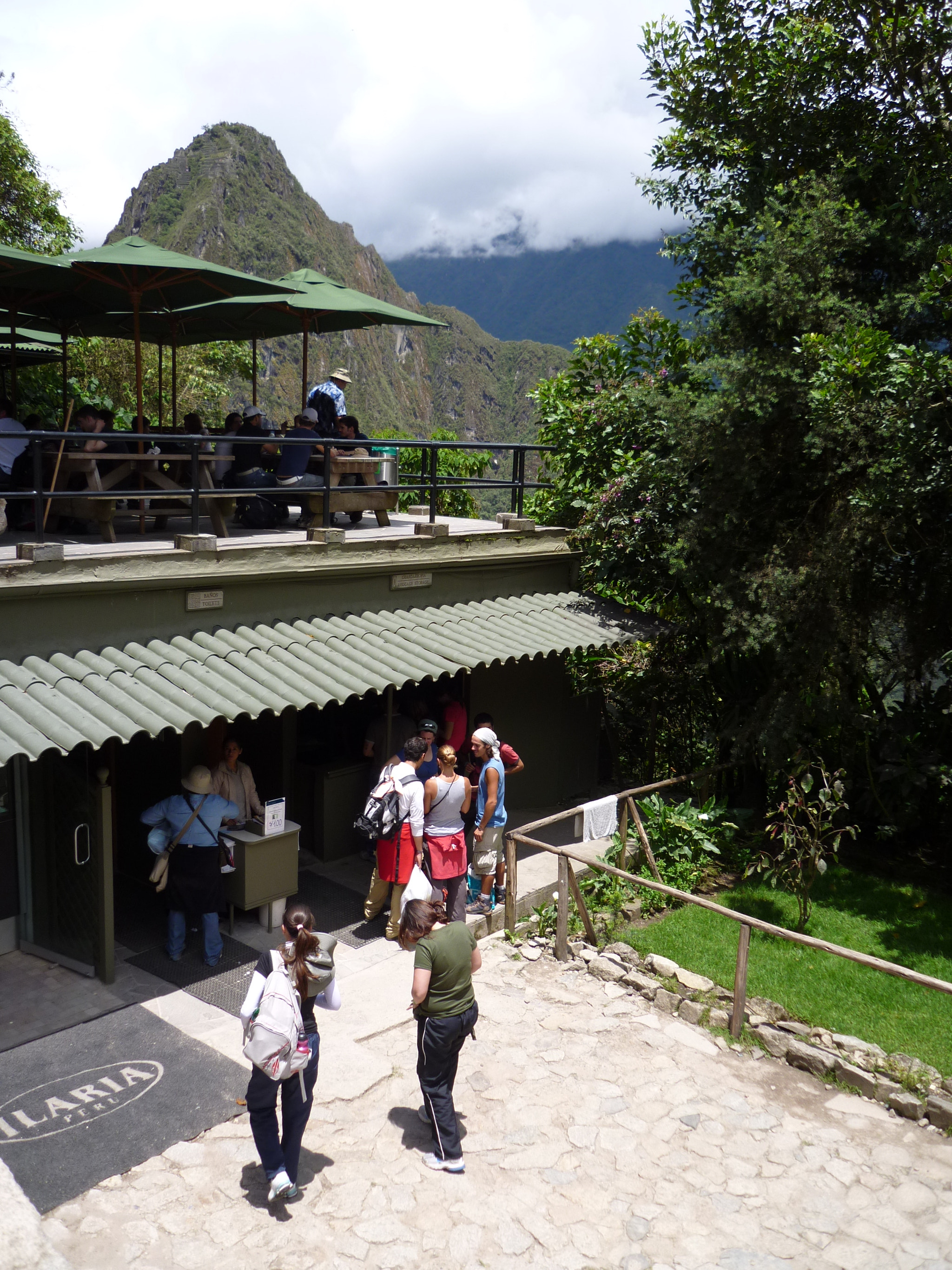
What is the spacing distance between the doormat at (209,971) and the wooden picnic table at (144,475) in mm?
3419

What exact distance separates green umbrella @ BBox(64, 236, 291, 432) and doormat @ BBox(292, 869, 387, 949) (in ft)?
15.8

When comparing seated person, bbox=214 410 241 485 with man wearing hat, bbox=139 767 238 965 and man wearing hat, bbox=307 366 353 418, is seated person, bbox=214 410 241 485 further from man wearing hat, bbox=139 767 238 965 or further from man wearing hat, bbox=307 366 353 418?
man wearing hat, bbox=139 767 238 965

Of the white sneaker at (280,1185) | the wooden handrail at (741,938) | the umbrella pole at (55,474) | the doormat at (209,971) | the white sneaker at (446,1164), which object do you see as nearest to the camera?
the white sneaker at (280,1185)

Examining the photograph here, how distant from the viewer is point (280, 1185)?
5.07 m

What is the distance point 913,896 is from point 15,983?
8176 millimetres

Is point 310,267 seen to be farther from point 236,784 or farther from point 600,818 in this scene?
point 236,784

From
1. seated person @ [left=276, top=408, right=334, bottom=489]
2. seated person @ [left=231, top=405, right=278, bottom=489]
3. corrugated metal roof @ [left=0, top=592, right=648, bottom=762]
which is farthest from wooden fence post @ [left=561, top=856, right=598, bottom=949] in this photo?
seated person @ [left=231, top=405, right=278, bottom=489]

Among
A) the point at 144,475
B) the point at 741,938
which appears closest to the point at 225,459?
the point at 144,475

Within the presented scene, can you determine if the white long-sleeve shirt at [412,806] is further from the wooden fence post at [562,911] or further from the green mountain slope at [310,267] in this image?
the green mountain slope at [310,267]

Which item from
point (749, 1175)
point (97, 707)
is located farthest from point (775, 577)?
point (97, 707)

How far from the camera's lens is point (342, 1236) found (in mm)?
5023

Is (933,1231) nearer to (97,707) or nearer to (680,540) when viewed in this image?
(97,707)

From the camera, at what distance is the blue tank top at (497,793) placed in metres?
8.72

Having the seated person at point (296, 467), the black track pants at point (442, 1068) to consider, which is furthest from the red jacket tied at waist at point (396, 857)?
the seated person at point (296, 467)
